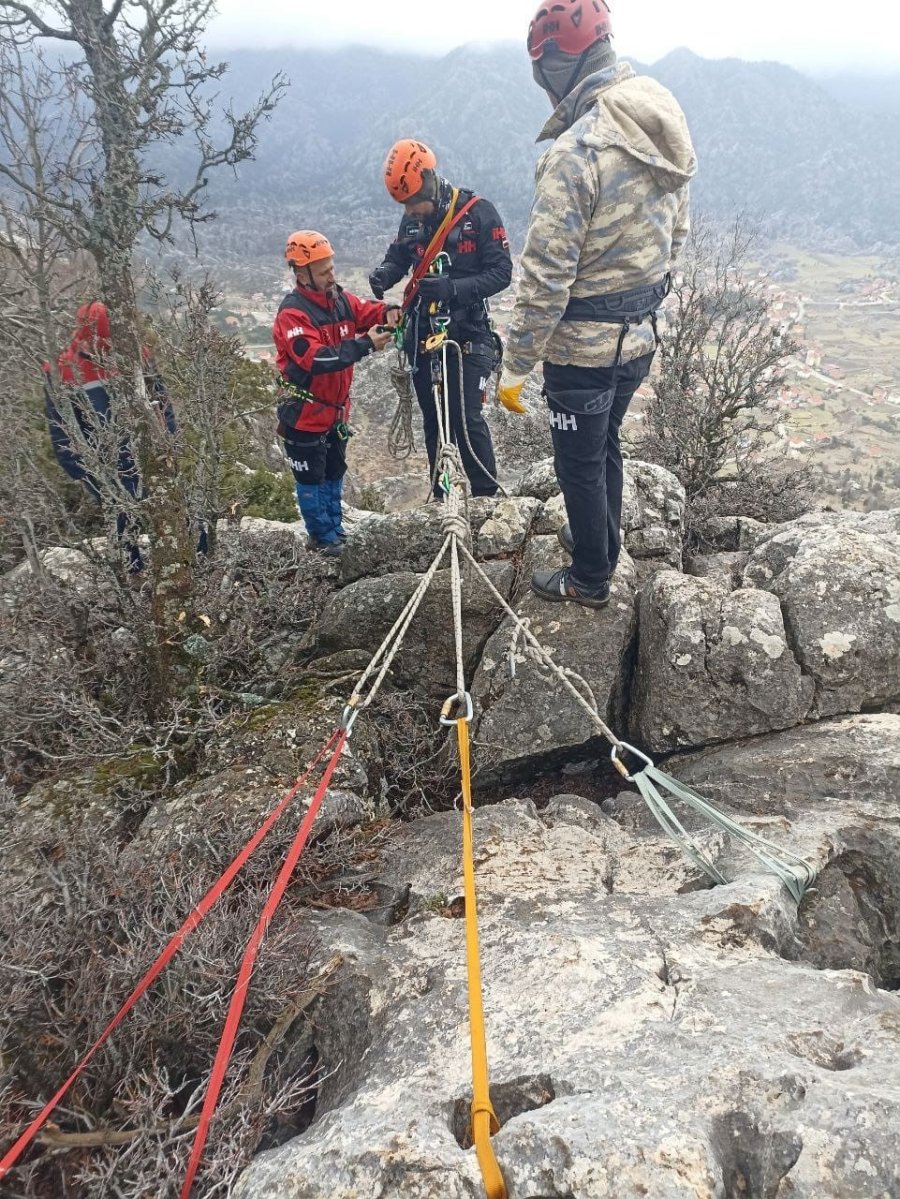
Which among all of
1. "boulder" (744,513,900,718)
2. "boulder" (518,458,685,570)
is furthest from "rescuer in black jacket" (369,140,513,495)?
"boulder" (744,513,900,718)

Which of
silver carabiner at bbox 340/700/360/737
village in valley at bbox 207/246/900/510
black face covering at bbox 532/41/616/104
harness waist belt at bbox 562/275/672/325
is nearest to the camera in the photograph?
silver carabiner at bbox 340/700/360/737

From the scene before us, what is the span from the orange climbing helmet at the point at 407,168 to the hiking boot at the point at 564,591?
117 inches

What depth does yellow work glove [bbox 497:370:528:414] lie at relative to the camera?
3.54 meters

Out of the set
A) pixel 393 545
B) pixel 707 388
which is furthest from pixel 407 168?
pixel 707 388

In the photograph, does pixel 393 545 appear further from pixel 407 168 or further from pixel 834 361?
pixel 834 361

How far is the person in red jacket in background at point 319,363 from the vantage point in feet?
16.5

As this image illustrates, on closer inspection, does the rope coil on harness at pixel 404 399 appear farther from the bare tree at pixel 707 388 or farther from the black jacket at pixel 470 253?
the bare tree at pixel 707 388

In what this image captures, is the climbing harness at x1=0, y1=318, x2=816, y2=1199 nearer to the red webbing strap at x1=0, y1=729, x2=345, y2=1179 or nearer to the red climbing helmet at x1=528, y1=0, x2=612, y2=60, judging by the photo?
the red webbing strap at x1=0, y1=729, x2=345, y2=1179

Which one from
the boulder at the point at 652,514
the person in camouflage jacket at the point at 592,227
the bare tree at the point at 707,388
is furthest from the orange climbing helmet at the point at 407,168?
the bare tree at the point at 707,388

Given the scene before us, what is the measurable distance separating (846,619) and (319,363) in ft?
12.9

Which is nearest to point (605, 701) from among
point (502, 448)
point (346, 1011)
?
point (346, 1011)

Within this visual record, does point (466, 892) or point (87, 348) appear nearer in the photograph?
point (466, 892)

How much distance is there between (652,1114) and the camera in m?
1.72

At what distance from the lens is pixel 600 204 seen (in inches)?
122
